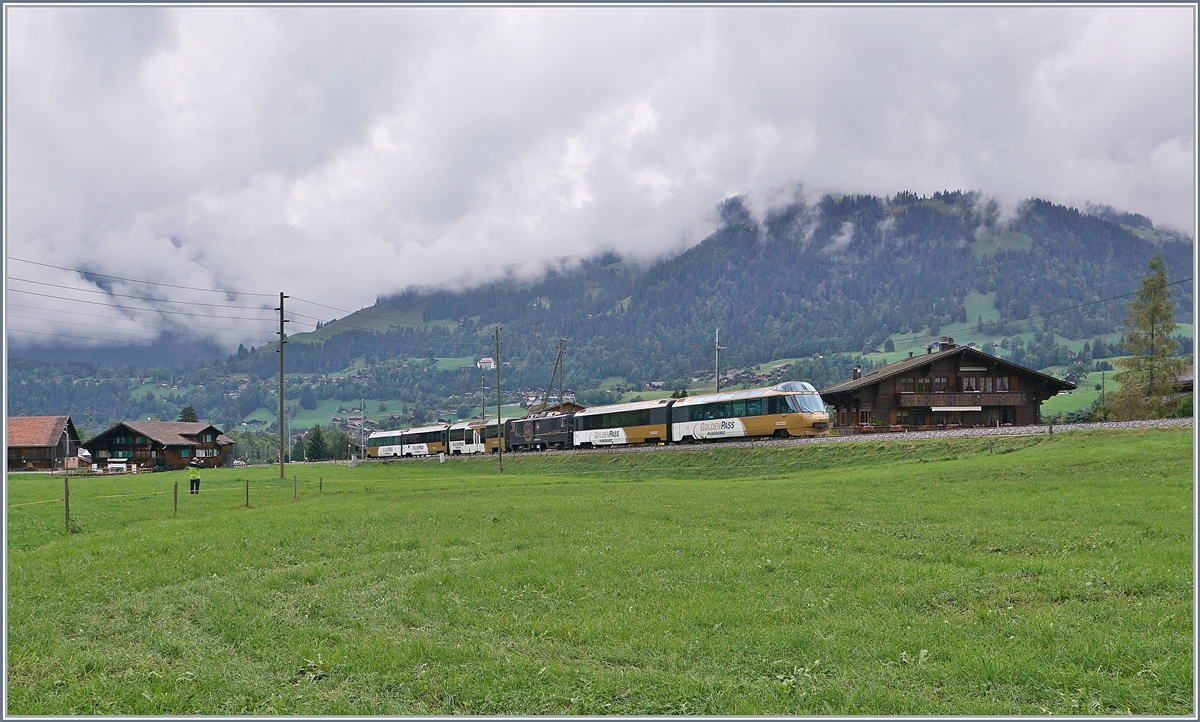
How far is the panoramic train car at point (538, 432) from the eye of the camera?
278 feet

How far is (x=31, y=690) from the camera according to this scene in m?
9.23

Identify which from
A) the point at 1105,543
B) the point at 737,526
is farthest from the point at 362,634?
the point at 1105,543

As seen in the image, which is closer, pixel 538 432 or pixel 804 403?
pixel 804 403

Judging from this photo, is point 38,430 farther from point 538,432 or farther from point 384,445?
point 538,432

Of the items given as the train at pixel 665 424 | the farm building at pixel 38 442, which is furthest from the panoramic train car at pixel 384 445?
the farm building at pixel 38 442

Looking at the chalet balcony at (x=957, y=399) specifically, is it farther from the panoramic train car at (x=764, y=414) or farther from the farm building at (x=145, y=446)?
the farm building at (x=145, y=446)

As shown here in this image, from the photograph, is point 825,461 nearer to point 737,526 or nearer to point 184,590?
point 737,526

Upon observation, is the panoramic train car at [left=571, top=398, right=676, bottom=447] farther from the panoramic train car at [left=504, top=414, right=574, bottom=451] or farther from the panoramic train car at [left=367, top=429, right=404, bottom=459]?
the panoramic train car at [left=367, top=429, right=404, bottom=459]

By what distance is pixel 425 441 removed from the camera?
375 ft

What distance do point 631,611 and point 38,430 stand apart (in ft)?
371

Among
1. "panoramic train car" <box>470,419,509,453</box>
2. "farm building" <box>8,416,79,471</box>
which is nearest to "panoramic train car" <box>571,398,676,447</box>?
"panoramic train car" <box>470,419,509,453</box>

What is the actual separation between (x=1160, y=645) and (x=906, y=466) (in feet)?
112

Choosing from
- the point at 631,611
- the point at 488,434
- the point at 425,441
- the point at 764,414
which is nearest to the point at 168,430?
the point at 425,441

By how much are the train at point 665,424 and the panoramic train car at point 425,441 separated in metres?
0.32
